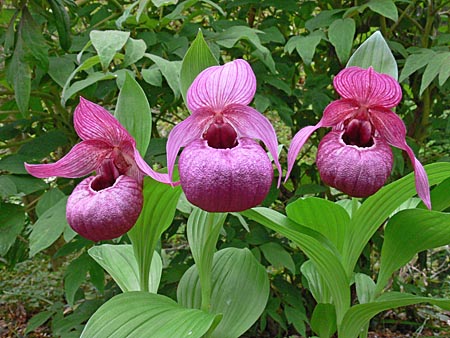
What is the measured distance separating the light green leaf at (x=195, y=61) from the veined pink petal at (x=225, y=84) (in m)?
0.06

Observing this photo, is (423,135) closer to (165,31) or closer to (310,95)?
(310,95)

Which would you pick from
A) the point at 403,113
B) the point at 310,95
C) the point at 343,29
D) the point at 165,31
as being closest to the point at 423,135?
the point at 403,113

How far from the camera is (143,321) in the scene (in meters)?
0.52

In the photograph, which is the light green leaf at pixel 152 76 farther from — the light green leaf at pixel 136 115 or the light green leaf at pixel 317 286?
the light green leaf at pixel 317 286

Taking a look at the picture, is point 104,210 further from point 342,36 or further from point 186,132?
point 342,36

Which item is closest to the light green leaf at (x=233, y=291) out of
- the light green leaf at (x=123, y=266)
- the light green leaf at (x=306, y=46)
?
the light green leaf at (x=123, y=266)

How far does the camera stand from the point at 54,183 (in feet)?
3.44

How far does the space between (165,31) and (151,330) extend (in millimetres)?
656

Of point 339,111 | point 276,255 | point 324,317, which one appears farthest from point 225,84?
point 276,255

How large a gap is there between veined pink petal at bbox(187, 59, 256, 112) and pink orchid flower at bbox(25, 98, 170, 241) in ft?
0.30

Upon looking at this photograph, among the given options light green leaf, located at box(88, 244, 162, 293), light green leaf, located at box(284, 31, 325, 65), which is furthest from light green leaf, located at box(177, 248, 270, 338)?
light green leaf, located at box(284, 31, 325, 65)

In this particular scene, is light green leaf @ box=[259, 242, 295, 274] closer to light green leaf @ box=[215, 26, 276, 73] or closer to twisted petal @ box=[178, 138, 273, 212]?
light green leaf @ box=[215, 26, 276, 73]

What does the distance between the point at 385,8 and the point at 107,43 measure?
1.71ft

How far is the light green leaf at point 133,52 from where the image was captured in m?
0.72
